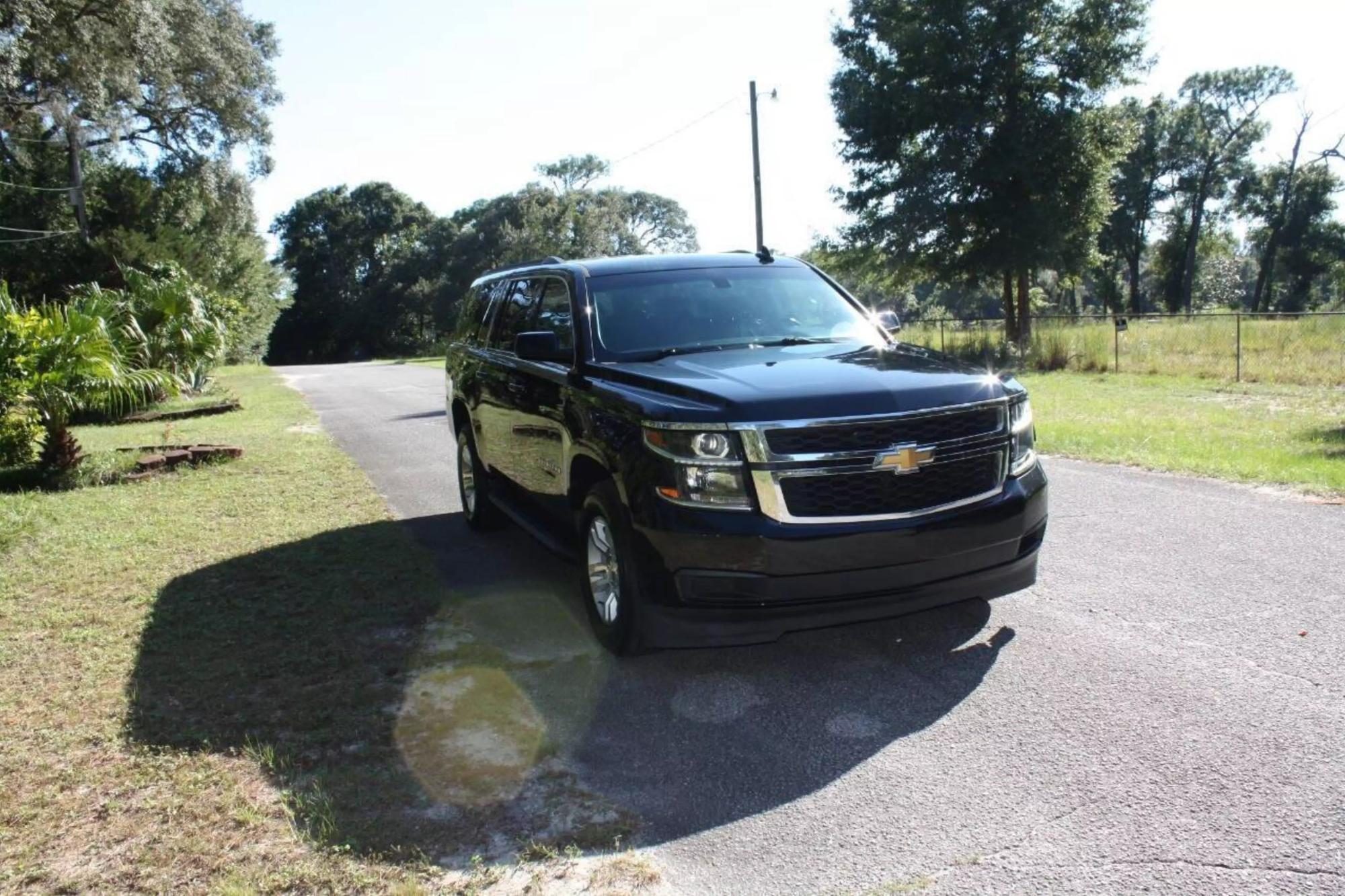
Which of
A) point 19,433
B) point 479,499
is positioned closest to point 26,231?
point 19,433

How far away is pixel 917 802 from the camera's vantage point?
132 inches

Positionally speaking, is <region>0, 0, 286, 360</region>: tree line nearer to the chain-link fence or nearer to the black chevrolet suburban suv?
the chain-link fence

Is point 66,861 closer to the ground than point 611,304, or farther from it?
closer to the ground

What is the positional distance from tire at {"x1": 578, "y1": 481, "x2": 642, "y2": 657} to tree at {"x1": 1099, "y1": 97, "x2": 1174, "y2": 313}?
5875 centimetres

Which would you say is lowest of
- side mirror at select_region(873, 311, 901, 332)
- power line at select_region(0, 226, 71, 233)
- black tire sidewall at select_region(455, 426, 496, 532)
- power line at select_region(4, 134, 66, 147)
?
black tire sidewall at select_region(455, 426, 496, 532)

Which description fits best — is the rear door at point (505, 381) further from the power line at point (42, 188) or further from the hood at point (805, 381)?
the power line at point (42, 188)

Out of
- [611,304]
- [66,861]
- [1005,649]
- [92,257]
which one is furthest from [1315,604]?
[92,257]

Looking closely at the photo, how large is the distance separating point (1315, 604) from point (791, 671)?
8.81ft

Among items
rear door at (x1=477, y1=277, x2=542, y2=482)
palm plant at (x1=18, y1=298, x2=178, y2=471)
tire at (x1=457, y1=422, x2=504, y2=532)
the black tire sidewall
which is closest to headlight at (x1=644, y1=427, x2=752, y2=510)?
rear door at (x1=477, y1=277, x2=542, y2=482)

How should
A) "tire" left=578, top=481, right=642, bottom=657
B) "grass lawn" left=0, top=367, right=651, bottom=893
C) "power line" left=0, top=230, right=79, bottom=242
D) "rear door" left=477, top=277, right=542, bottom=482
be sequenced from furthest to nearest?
"power line" left=0, top=230, right=79, bottom=242 → "rear door" left=477, top=277, right=542, bottom=482 → "tire" left=578, top=481, right=642, bottom=657 → "grass lawn" left=0, top=367, right=651, bottom=893

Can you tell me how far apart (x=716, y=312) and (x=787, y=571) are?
7.00 feet

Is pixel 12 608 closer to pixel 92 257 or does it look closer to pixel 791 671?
pixel 791 671

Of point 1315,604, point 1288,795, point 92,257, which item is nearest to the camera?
point 1288,795

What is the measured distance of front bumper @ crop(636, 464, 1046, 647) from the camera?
4.05 m
